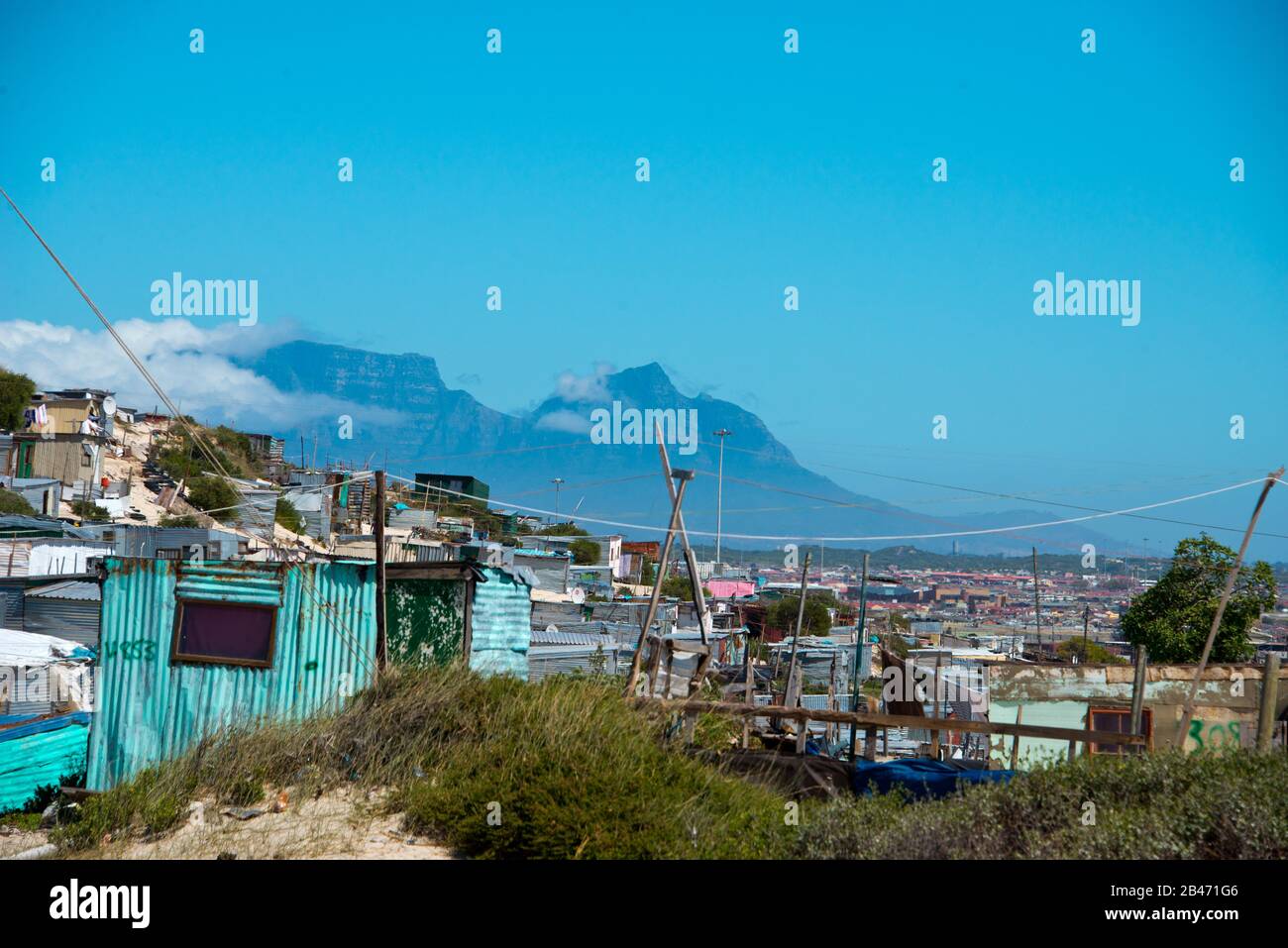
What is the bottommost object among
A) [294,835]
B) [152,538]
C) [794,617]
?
[794,617]

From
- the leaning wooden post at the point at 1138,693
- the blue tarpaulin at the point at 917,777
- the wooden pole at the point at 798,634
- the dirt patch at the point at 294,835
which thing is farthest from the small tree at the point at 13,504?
the leaning wooden post at the point at 1138,693

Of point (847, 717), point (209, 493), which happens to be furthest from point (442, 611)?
point (209, 493)

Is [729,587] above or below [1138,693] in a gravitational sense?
below

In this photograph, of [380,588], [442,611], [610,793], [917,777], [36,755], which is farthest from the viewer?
[442,611]

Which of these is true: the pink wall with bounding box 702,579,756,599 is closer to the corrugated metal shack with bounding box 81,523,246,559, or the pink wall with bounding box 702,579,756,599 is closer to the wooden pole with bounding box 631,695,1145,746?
the corrugated metal shack with bounding box 81,523,246,559

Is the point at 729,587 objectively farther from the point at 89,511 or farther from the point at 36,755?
the point at 36,755
